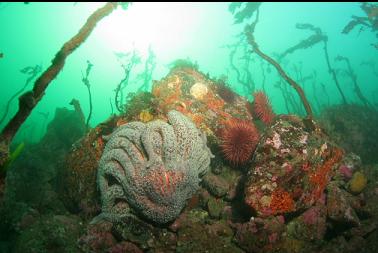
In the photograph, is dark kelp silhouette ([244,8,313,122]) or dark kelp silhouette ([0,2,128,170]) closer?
dark kelp silhouette ([0,2,128,170])

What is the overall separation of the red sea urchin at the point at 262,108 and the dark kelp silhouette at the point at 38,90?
6160 mm

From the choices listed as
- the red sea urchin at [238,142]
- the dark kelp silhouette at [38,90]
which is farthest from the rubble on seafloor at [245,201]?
the dark kelp silhouette at [38,90]

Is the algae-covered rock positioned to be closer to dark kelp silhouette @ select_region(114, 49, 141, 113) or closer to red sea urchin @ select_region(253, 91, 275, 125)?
red sea urchin @ select_region(253, 91, 275, 125)

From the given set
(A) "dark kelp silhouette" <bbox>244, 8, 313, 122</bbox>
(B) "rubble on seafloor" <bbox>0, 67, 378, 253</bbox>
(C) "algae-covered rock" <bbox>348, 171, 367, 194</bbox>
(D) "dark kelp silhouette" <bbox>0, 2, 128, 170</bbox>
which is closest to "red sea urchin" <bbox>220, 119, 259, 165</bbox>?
(B) "rubble on seafloor" <bbox>0, 67, 378, 253</bbox>

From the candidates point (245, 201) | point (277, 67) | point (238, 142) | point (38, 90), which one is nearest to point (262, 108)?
point (277, 67)

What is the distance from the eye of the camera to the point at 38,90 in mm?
5152

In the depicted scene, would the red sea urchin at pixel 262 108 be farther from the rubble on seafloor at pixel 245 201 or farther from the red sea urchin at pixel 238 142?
the red sea urchin at pixel 238 142

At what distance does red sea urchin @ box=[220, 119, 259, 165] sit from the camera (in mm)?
7441

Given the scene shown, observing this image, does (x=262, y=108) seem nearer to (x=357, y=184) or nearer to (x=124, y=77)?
(x=357, y=184)

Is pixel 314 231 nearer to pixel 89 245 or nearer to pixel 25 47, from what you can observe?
pixel 89 245

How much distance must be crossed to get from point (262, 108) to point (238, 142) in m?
3.08

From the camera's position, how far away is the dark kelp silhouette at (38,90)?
4843 mm

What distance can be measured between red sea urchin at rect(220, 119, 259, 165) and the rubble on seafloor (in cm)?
26

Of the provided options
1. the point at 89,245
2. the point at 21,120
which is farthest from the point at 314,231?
the point at 21,120
